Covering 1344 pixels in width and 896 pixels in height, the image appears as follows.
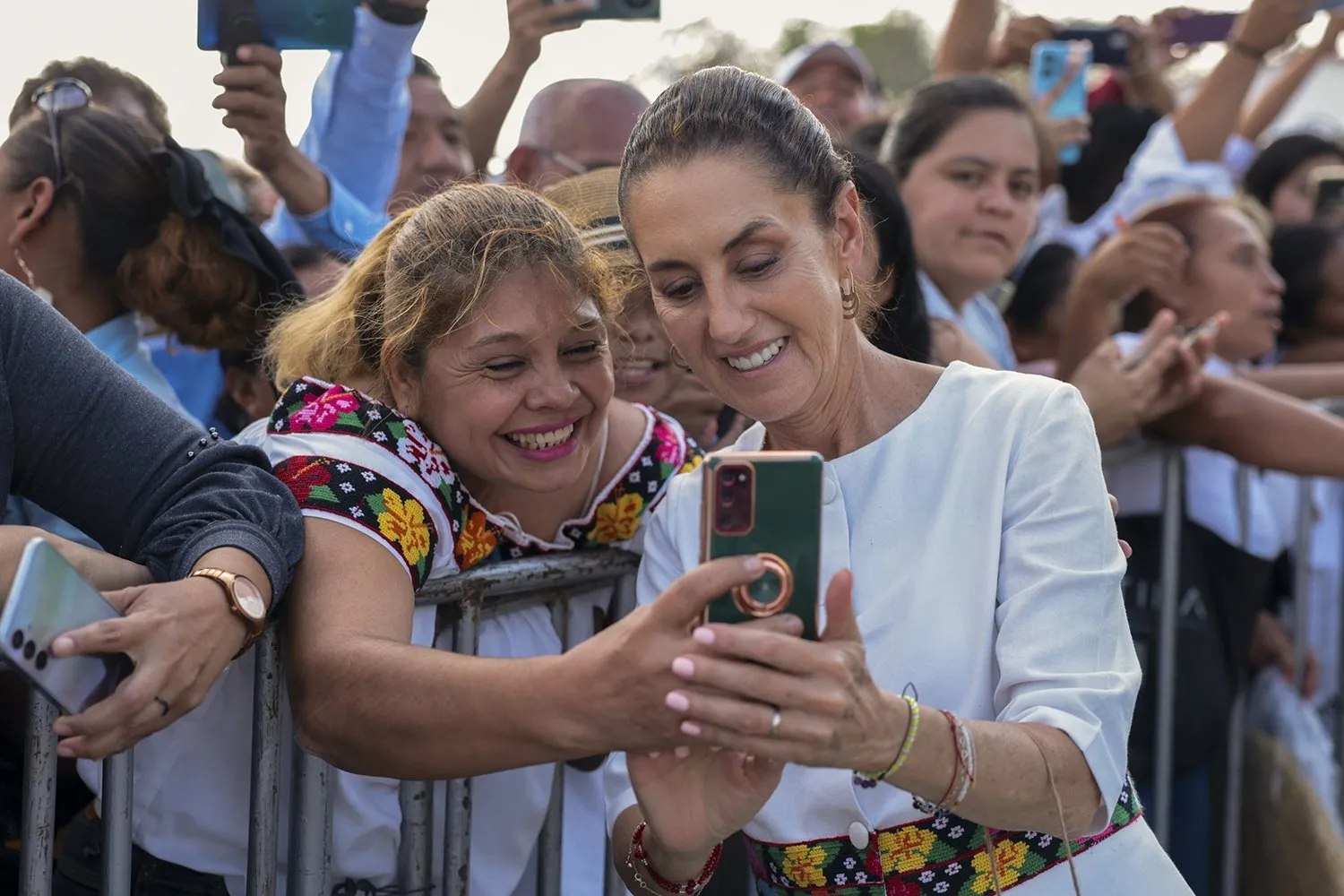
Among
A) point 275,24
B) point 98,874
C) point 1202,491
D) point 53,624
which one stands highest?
point 275,24

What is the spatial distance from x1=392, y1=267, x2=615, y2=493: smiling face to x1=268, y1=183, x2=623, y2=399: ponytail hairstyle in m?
0.03

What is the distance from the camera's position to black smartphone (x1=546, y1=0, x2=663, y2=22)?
161 inches

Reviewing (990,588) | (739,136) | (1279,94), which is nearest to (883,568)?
(990,588)

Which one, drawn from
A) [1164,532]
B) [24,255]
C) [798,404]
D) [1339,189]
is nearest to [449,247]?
[798,404]

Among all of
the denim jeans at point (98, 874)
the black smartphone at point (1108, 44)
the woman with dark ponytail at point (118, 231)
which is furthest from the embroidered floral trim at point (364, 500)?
the black smartphone at point (1108, 44)

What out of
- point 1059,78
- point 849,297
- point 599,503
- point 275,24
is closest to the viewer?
point 849,297

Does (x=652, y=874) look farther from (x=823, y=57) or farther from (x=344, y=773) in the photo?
(x=823, y=57)

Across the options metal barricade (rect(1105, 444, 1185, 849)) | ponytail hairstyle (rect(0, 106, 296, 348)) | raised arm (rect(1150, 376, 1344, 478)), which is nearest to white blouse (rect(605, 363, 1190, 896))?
ponytail hairstyle (rect(0, 106, 296, 348))

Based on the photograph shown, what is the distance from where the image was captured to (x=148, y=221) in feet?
10.2

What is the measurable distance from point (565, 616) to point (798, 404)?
67 cm

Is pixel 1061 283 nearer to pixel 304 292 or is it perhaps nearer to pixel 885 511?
pixel 304 292

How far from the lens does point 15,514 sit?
2660 mm

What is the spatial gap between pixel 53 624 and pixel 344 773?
76 cm

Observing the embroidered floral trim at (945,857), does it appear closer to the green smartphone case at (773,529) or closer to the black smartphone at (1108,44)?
the green smartphone case at (773,529)
